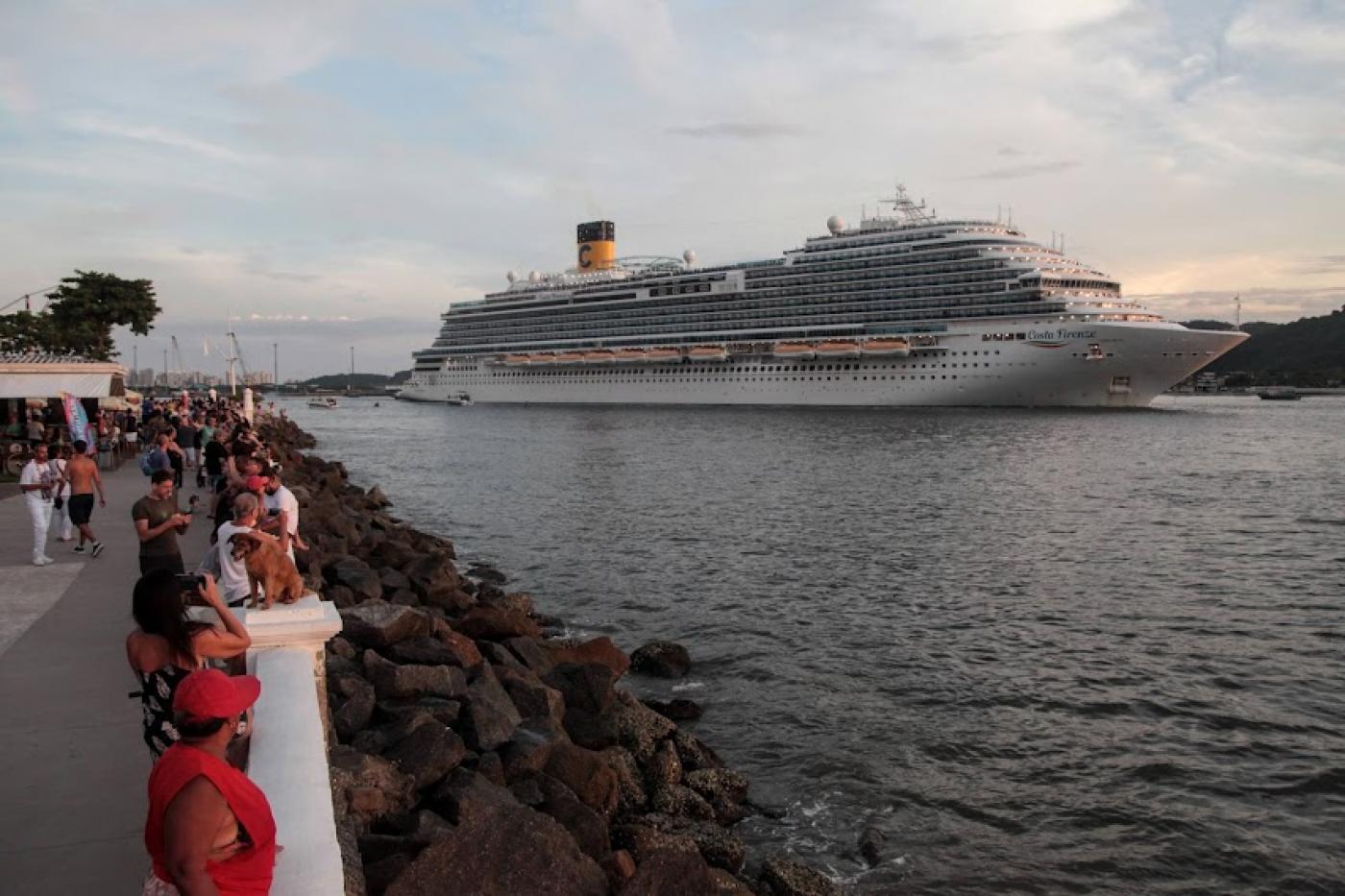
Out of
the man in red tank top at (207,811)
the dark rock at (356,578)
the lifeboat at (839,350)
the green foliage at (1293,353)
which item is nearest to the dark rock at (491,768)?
the man in red tank top at (207,811)

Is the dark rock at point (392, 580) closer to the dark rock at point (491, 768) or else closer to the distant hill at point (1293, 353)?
the dark rock at point (491, 768)

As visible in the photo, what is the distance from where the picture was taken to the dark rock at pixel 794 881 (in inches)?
255

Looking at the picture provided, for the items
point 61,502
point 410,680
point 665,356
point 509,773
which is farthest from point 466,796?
point 665,356

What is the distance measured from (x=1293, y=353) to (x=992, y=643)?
20585 centimetres

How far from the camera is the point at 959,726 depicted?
980cm

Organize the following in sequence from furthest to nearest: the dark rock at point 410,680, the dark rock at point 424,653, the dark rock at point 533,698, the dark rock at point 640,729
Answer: the dark rock at point 640,729 → the dark rock at point 424,653 → the dark rock at point 533,698 → the dark rock at point 410,680

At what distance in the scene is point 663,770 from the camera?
7918 millimetres

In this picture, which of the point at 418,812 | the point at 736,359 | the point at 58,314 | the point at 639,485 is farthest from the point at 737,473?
the point at 736,359

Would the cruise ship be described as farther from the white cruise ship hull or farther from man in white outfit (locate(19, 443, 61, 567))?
man in white outfit (locate(19, 443, 61, 567))

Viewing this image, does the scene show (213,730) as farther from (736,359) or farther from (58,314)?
(736,359)

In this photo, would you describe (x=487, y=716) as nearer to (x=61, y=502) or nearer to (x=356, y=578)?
(x=356, y=578)

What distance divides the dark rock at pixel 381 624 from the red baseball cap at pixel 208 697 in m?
5.54

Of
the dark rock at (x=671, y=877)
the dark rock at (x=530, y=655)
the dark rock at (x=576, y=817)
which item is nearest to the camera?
the dark rock at (x=671, y=877)

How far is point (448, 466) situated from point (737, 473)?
1192 centimetres
